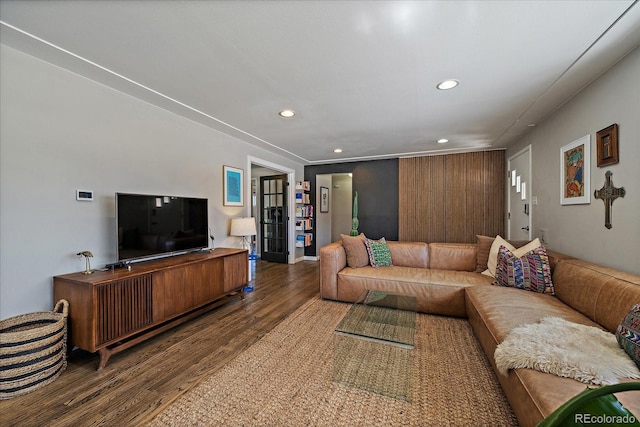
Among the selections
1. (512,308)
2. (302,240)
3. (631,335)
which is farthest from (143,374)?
(302,240)

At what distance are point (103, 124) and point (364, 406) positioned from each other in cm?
307

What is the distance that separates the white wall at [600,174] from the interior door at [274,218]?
432 centimetres

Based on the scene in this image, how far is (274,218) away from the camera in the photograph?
5809mm

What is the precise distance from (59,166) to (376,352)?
2.89 meters

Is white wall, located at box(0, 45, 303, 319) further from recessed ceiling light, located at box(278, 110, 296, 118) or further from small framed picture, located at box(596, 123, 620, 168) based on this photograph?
small framed picture, located at box(596, 123, 620, 168)

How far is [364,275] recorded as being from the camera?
10.4 feet

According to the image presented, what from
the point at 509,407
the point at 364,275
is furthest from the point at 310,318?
the point at 509,407

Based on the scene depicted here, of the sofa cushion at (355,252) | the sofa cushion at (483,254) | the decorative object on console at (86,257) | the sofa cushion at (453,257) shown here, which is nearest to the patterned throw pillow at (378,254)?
the sofa cushion at (355,252)

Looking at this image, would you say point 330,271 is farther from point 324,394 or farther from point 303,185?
point 303,185

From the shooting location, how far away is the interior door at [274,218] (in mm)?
5688

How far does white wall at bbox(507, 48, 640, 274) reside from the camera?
5.83ft

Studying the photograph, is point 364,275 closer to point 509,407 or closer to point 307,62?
point 509,407

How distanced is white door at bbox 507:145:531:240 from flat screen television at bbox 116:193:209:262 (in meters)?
4.29

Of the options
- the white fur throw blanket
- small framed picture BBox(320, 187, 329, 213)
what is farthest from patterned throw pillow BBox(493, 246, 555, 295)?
small framed picture BBox(320, 187, 329, 213)
